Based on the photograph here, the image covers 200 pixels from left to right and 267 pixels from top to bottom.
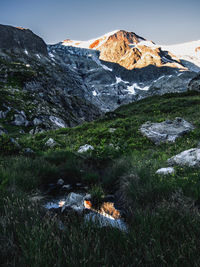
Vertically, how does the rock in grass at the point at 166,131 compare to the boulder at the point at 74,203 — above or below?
below

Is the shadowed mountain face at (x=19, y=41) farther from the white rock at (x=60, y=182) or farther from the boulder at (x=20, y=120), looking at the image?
the white rock at (x=60, y=182)

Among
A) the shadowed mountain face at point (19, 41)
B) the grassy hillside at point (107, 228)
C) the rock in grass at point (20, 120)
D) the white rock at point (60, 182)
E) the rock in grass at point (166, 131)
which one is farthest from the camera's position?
the shadowed mountain face at point (19, 41)

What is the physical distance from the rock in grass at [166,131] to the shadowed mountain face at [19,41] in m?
128

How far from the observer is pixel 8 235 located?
234cm

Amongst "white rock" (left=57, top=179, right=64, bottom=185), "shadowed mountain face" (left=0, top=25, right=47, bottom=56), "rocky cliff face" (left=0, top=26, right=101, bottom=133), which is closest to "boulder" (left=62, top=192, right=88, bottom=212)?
"white rock" (left=57, top=179, right=64, bottom=185)

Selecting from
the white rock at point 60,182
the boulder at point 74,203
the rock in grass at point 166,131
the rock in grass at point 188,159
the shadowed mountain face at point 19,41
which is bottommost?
the white rock at point 60,182

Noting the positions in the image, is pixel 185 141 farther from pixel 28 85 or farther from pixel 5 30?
pixel 5 30

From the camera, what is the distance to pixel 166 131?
9367mm

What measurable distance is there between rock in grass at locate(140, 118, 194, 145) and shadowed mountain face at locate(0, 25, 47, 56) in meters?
128

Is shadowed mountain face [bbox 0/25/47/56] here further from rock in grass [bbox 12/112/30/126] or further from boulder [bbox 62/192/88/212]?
boulder [bbox 62/192/88/212]

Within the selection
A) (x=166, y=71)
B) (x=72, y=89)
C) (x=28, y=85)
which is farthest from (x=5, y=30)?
(x=166, y=71)

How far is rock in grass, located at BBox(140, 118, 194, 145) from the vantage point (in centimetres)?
878

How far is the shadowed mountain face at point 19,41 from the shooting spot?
114325mm

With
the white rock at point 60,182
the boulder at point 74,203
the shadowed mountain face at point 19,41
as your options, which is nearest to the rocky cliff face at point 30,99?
the shadowed mountain face at point 19,41
